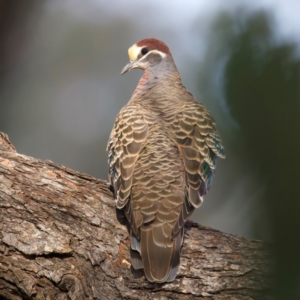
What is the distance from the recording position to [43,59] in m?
10.7

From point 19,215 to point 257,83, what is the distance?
2898 millimetres

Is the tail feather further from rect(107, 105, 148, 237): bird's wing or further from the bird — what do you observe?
rect(107, 105, 148, 237): bird's wing

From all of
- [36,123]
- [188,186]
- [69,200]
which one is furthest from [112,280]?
[36,123]

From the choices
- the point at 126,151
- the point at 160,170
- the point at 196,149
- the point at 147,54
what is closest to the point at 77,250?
the point at 160,170

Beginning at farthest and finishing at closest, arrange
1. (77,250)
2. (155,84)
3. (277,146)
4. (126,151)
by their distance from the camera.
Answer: (155,84), (126,151), (77,250), (277,146)

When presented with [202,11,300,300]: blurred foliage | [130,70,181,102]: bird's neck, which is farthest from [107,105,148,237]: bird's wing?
[202,11,300,300]: blurred foliage

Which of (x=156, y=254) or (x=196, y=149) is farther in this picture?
(x=196, y=149)

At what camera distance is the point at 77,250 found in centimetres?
352

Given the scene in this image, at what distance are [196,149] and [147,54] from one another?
7.64 feet

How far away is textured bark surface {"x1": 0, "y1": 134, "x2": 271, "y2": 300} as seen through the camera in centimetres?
329

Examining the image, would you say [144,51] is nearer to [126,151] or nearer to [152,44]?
[152,44]

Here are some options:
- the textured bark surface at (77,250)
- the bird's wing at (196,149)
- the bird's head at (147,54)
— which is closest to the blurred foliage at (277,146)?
the textured bark surface at (77,250)

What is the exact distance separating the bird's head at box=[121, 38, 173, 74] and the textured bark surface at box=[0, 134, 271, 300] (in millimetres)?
2678

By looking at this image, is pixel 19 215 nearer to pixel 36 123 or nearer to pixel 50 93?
pixel 36 123
